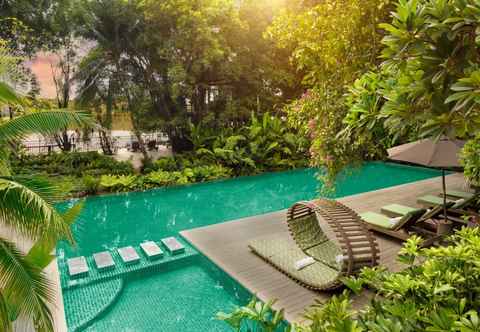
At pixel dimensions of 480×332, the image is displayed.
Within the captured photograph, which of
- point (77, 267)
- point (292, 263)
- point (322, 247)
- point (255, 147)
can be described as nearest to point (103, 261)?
point (77, 267)

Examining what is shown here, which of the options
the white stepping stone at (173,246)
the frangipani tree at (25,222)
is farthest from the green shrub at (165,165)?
the frangipani tree at (25,222)

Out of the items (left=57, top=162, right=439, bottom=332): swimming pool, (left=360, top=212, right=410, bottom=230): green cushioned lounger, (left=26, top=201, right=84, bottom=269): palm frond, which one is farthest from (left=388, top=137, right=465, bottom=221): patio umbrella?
(left=26, top=201, right=84, bottom=269): palm frond

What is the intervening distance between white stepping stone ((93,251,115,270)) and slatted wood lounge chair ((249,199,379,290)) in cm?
277

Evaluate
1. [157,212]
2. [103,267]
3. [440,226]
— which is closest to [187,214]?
[157,212]

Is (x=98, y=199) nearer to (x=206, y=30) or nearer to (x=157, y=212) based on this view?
(x=157, y=212)

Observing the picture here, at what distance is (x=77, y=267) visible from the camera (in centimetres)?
662

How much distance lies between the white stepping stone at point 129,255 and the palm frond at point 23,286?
361cm

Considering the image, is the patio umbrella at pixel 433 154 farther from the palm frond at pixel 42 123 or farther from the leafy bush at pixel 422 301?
the palm frond at pixel 42 123

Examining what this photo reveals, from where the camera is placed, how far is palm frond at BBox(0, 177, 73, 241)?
3.02 meters

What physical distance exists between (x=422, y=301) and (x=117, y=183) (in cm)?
1189

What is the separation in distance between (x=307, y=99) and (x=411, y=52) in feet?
17.6

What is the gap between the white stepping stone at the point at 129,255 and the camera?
6.87 meters

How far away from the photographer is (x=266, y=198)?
40.4ft

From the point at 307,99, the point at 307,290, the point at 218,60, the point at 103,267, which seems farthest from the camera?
the point at 218,60
